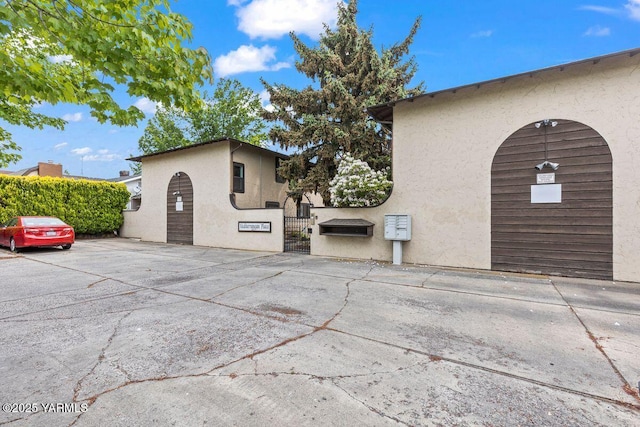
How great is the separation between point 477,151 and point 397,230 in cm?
289

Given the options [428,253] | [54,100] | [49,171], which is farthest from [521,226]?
[49,171]

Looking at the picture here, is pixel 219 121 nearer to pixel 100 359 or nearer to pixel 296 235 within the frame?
pixel 296 235

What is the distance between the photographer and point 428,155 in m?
8.30

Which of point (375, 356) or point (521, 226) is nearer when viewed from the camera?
point (375, 356)

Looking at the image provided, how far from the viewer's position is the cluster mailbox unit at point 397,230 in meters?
8.23

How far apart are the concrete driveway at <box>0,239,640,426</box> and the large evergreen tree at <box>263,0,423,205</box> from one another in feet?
29.3

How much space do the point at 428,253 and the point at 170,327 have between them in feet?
22.1

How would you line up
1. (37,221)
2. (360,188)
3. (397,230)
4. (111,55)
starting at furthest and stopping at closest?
(37,221) < (360,188) < (397,230) < (111,55)

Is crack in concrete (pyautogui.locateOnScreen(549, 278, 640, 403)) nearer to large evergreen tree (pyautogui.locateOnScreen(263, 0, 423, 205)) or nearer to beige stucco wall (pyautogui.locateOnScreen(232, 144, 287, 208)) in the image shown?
large evergreen tree (pyautogui.locateOnScreen(263, 0, 423, 205))

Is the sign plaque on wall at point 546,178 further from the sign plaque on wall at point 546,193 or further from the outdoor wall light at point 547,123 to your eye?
the outdoor wall light at point 547,123

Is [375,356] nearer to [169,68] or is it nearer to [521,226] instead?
[169,68]

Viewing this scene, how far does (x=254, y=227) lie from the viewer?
11648 millimetres

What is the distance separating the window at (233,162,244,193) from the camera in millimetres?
13531

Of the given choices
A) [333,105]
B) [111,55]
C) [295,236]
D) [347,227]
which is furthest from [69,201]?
[111,55]
